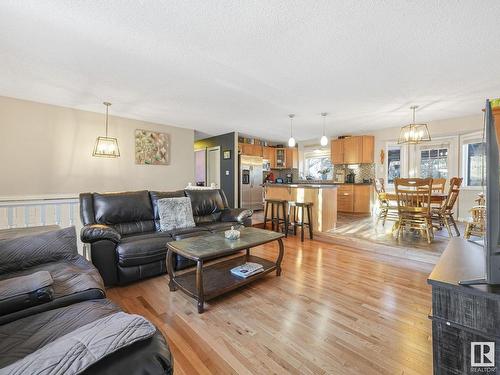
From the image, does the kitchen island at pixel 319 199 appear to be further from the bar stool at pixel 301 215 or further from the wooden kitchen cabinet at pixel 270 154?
the wooden kitchen cabinet at pixel 270 154

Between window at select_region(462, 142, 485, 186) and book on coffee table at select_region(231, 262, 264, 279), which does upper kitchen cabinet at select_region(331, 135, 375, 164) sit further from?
book on coffee table at select_region(231, 262, 264, 279)

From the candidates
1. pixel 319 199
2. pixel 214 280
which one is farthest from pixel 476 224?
pixel 214 280

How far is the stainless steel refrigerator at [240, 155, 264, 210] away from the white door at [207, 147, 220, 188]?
83 cm

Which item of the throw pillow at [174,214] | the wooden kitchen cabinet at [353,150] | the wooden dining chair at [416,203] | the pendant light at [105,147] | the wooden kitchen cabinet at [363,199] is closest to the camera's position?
the throw pillow at [174,214]

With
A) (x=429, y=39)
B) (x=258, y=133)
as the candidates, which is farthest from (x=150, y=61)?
(x=258, y=133)

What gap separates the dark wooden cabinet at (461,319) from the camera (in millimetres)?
792

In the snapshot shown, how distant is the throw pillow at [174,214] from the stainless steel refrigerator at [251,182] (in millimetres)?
3292

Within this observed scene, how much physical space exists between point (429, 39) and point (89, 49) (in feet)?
10.6

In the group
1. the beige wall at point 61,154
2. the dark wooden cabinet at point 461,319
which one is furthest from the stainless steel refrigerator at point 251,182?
the dark wooden cabinet at point 461,319

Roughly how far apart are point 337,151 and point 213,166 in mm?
3760

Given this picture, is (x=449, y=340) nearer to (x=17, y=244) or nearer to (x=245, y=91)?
(x=17, y=244)

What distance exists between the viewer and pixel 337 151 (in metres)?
6.87

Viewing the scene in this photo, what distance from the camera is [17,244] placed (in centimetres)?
175

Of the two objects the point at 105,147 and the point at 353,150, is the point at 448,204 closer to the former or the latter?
the point at 353,150
